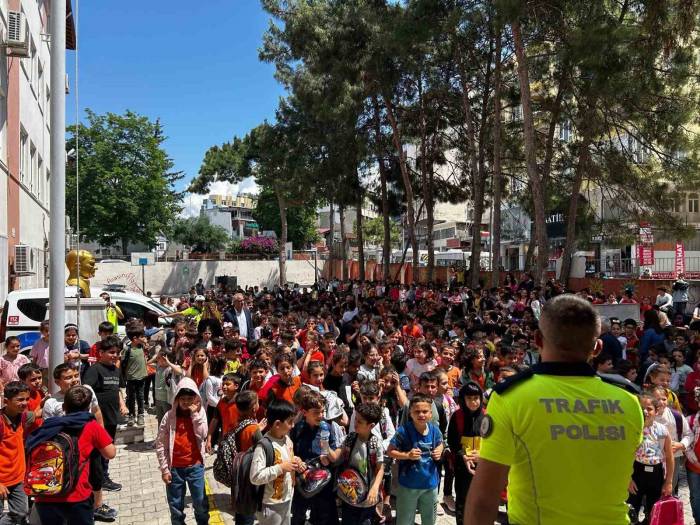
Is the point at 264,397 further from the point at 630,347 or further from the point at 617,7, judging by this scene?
the point at 617,7

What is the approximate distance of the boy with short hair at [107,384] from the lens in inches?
271

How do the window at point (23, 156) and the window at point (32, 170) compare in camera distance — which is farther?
the window at point (32, 170)

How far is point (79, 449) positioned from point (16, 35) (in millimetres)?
13491

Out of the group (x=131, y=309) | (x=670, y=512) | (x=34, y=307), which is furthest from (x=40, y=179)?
(x=670, y=512)

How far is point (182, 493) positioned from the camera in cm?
519

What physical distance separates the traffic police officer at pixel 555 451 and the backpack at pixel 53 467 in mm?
3202

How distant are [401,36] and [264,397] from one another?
14359 millimetres

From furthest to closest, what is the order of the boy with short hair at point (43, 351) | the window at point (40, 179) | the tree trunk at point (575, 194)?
the window at point (40, 179)
the tree trunk at point (575, 194)
the boy with short hair at point (43, 351)

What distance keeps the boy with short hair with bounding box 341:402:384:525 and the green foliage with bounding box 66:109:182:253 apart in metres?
43.1

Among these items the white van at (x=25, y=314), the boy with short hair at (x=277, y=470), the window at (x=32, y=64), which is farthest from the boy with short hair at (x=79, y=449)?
the window at (x=32, y=64)

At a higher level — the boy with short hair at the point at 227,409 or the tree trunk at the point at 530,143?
the tree trunk at the point at 530,143

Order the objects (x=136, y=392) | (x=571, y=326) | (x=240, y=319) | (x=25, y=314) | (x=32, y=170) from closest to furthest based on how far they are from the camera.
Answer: (x=571, y=326) → (x=136, y=392) → (x=25, y=314) → (x=240, y=319) → (x=32, y=170)

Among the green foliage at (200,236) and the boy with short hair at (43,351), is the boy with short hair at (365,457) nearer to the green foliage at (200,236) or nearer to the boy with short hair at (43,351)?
the boy with short hair at (43,351)

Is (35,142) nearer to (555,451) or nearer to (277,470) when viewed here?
(277,470)
